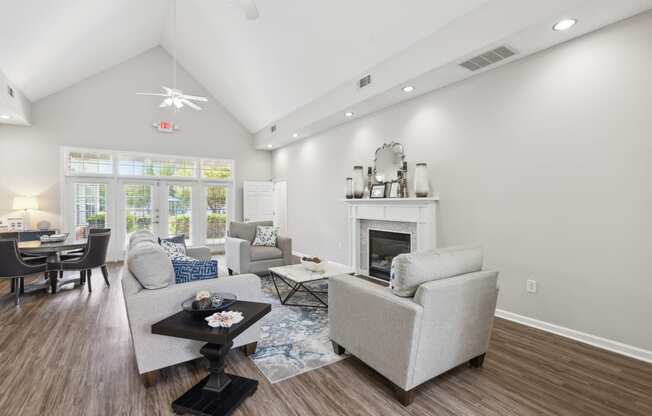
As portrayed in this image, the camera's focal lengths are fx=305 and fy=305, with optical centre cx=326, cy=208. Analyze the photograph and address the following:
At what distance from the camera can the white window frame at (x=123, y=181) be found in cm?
633

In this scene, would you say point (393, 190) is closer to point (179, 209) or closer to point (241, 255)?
point (241, 255)

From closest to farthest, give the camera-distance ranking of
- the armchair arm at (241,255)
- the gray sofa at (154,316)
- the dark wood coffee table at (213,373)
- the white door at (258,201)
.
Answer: the dark wood coffee table at (213,373) < the gray sofa at (154,316) < the armchair arm at (241,255) < the white door at (258,201)

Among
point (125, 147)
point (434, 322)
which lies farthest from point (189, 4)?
point (434, 322)

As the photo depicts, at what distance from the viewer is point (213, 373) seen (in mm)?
2049

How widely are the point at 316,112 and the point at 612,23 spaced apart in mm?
4126

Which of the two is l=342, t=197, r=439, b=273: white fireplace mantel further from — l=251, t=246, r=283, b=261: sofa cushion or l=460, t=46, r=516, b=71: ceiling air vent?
l=460, t=46, r=516, b=71: ceiling air vent

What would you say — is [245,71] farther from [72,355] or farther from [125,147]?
[72,355]

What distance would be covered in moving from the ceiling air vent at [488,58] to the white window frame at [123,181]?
249 inches

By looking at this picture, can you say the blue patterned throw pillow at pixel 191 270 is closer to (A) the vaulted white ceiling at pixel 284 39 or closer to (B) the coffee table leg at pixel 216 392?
(B) the coffee table leg at pixel 216 392

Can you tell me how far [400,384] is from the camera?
6.38ft

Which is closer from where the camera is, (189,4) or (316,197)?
(189,4)

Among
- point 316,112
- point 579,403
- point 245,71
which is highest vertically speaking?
point 245,71

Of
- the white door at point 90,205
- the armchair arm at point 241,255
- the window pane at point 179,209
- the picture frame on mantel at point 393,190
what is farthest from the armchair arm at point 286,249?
the white door at point 90,205

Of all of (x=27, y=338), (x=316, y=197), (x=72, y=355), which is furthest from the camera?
(x=316, y=197)
